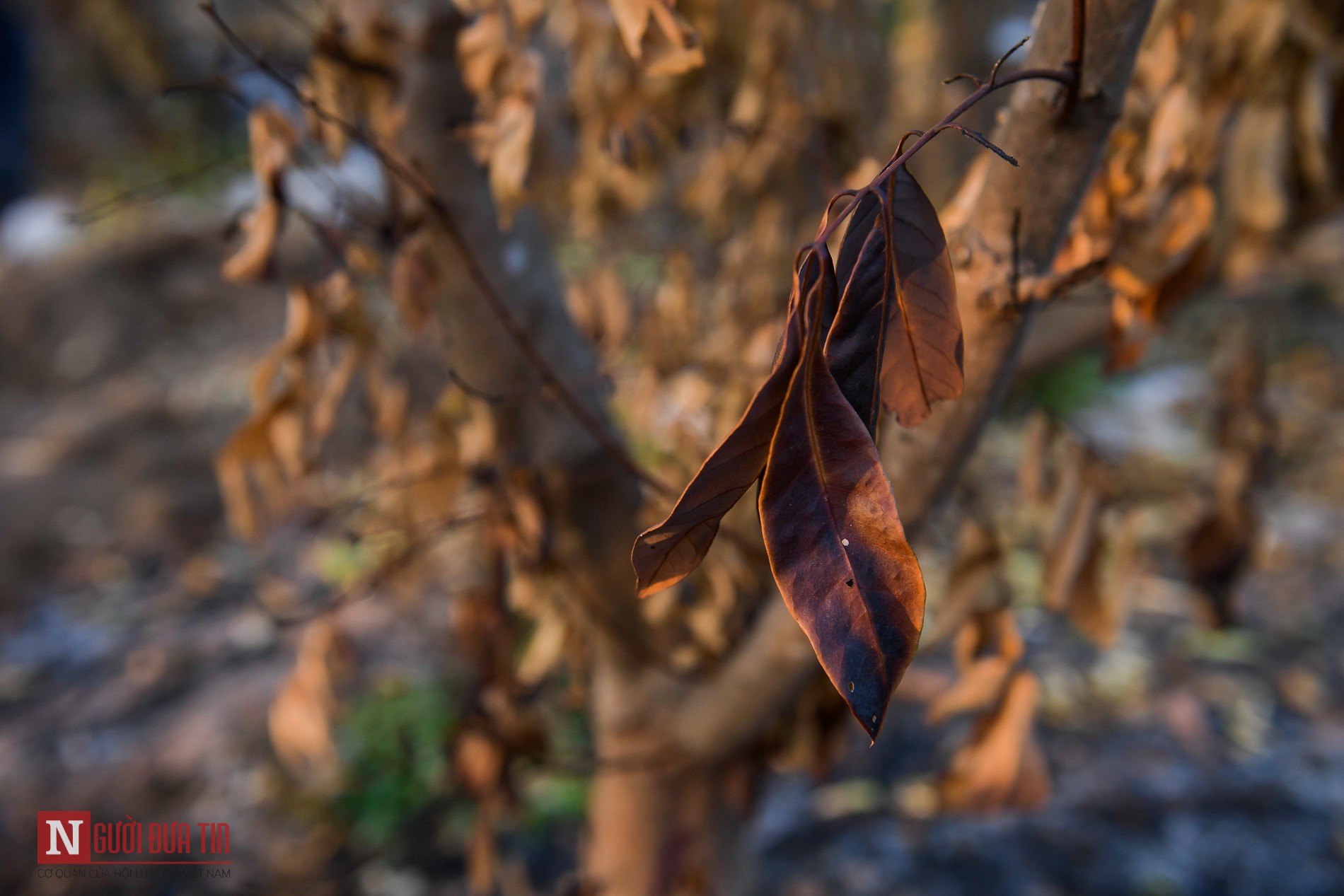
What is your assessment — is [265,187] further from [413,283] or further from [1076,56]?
[1076,56]

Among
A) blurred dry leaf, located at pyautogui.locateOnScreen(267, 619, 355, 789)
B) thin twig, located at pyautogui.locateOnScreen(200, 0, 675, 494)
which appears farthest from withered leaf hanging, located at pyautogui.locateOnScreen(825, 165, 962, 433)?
blurred dry leaf, located at pyautogui.locateOnScreen(267, 619, 355, 789)

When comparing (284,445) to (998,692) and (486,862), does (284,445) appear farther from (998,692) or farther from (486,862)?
(998,692)

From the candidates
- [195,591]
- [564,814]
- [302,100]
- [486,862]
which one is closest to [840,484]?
[302,100]

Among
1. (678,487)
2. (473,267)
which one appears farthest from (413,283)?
(678,487)

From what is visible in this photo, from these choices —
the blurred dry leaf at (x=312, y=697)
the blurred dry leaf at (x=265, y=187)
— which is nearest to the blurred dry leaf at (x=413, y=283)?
the blurred dry leaf at (x=265, y=187)

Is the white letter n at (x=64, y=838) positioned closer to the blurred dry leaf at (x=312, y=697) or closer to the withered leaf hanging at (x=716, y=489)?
the blurred dry leaf at (x=312, y=697)

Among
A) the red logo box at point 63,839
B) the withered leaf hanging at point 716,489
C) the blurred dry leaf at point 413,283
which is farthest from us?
the red logo box at point 63,839
